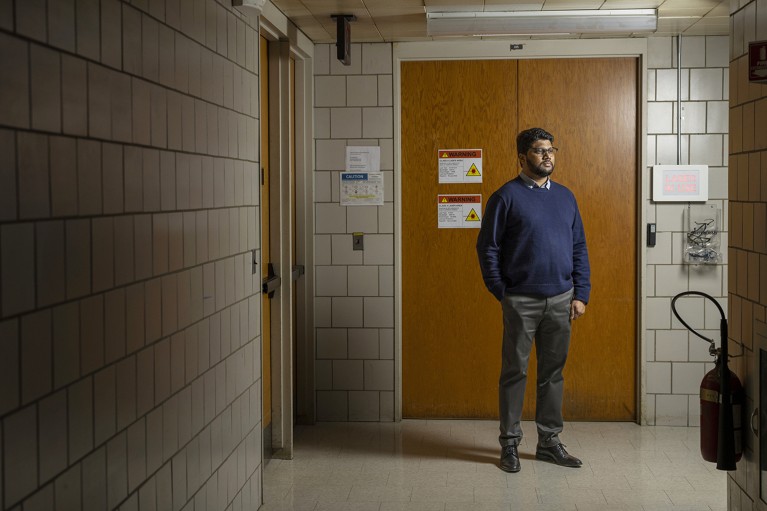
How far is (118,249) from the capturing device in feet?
7.72

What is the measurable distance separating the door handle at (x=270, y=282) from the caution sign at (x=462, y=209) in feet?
3.95

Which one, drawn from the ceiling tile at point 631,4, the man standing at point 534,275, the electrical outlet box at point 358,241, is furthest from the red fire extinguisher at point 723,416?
the electrical outlet box at point 358,241

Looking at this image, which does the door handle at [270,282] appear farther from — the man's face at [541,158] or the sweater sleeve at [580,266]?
the sweater sleeve at [580,266]

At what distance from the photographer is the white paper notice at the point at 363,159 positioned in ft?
17.7

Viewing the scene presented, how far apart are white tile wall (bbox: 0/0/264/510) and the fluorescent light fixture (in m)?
1.42

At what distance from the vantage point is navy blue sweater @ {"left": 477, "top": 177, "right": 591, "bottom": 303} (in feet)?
14.8

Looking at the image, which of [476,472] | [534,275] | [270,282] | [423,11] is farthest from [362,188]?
[476,472]

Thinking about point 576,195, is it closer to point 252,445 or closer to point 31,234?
point 252,445

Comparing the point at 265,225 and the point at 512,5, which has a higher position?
the point at 512,5

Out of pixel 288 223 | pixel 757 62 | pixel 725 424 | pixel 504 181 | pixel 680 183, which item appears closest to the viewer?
pixel 757 62

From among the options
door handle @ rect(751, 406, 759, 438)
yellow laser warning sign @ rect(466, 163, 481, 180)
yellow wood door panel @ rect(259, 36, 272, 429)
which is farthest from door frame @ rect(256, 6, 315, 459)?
door handle @ rect(751, 406, 759, 438)

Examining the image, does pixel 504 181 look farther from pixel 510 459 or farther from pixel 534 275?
pixel 510 459

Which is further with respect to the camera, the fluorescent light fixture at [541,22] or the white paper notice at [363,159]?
the white paper notice at [363,159]

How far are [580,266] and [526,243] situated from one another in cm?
36
